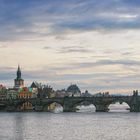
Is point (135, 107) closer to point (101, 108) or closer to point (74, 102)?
point (101, 108)

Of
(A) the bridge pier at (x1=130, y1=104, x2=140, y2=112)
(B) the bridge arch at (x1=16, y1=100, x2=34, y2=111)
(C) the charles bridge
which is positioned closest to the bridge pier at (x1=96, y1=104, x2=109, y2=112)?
(C) the charles bridge

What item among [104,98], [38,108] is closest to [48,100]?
[38,108]

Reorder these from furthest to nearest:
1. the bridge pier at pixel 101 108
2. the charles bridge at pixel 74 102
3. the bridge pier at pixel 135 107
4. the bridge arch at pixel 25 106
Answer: the bridge arch at pixel 25 106 → the bridge pier at pixel 101 108 → the charles bridge at pixel 74 102 → the bridge pier at pixel 135 107

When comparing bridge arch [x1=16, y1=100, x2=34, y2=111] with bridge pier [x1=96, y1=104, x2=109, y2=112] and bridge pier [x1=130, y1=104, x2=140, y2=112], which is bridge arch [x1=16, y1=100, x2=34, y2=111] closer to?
bridge pier [x1=96, y1=104, x2=109, y2=112]

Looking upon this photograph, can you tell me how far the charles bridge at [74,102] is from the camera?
15825cm

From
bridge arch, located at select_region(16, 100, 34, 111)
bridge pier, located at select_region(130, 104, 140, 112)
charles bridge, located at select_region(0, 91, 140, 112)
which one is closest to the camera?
bridge pier, located at select_region(130, 104, 140, 112)

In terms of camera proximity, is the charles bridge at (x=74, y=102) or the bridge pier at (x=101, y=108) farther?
the bridge pier at (x=101, y=108)

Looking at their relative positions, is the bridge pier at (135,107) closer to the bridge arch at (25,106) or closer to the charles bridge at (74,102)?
the charles bridge at (74,102)

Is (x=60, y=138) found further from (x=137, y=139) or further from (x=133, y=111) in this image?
(x=133, y=111)

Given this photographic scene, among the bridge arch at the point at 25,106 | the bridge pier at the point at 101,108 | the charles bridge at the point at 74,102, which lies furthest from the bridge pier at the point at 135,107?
the bridge arch at the point at 25,106

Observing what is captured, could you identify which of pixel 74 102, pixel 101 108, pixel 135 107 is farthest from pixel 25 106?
pixel 135 107

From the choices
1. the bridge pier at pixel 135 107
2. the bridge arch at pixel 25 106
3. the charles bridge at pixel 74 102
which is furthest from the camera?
the bridge arch at pixel 25 106

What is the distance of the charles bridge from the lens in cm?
15825

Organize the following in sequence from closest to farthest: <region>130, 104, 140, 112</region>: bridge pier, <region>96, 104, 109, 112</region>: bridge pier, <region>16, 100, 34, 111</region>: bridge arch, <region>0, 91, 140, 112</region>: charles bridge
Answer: <region>130, 104, 140, 112</region>: bridge pier, <region>0, 91, 140, 112</region>: charles bridge, <region>96, 104, 109, 112</region>: bridge pier, <region>16, 100, 34, 111</region>: bridge arch
